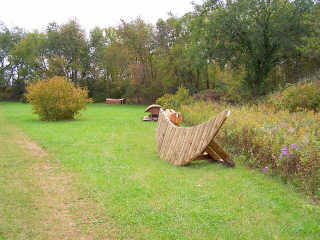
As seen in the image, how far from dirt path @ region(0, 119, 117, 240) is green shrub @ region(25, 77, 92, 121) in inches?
394

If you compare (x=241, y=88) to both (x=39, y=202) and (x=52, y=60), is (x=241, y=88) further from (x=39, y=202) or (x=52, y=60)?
(x=52, y=60)

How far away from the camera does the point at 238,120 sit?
25.7ft

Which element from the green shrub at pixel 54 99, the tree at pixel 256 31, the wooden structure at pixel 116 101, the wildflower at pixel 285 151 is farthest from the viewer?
the wooden structure at pixel 116 101

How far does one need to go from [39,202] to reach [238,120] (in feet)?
Result: 17.3

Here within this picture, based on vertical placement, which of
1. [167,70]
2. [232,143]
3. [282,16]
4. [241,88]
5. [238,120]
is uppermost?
[282,16]

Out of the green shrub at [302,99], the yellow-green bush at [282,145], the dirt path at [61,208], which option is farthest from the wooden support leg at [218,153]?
the green shrub at [302,99]

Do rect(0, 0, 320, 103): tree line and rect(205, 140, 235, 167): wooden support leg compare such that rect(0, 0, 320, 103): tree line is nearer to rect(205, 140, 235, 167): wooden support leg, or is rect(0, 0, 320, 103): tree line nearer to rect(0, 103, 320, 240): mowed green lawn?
rect(205, 140, 235, 167): wooden support leg

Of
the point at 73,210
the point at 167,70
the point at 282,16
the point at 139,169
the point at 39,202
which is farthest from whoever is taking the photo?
the point at 167,70

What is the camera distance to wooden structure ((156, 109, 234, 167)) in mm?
5839

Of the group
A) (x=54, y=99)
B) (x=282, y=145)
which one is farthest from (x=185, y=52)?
(x=282, y=145)

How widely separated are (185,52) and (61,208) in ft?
79.2

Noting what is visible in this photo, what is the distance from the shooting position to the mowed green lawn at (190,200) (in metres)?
3.56

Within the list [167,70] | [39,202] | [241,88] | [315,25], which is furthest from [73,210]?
[167,70]

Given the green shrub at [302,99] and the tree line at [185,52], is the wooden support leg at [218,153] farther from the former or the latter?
the tree line at [185,52]
